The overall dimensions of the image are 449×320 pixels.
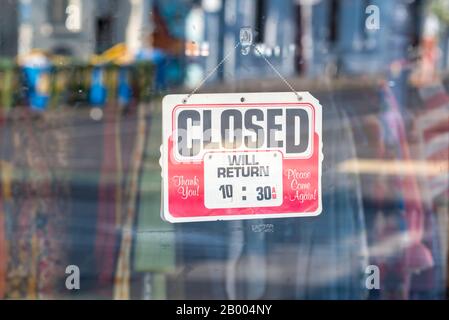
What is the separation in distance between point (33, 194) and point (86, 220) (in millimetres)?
185

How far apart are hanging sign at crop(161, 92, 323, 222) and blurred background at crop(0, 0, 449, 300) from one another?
48 mm

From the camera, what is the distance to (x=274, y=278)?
301cm

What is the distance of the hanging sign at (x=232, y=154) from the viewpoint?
9.13 feet

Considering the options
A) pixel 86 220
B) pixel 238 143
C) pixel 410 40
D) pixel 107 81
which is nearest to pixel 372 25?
pixel 410 40

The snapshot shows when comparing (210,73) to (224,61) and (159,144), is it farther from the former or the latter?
(159,144)

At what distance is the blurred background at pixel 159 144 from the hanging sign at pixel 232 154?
0.05 metres

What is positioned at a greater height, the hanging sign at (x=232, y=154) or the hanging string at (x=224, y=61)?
the hanging string at (x=224, y=61)

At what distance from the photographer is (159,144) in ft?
9.30

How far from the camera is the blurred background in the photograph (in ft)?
9.23

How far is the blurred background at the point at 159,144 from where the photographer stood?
9.23ft

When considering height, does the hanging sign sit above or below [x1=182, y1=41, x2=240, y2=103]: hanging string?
below

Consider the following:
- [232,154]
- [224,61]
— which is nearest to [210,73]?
[224,61]

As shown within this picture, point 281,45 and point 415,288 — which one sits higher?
point 281,45

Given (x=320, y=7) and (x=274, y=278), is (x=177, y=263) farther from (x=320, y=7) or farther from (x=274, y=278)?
(x=320, y=7)
